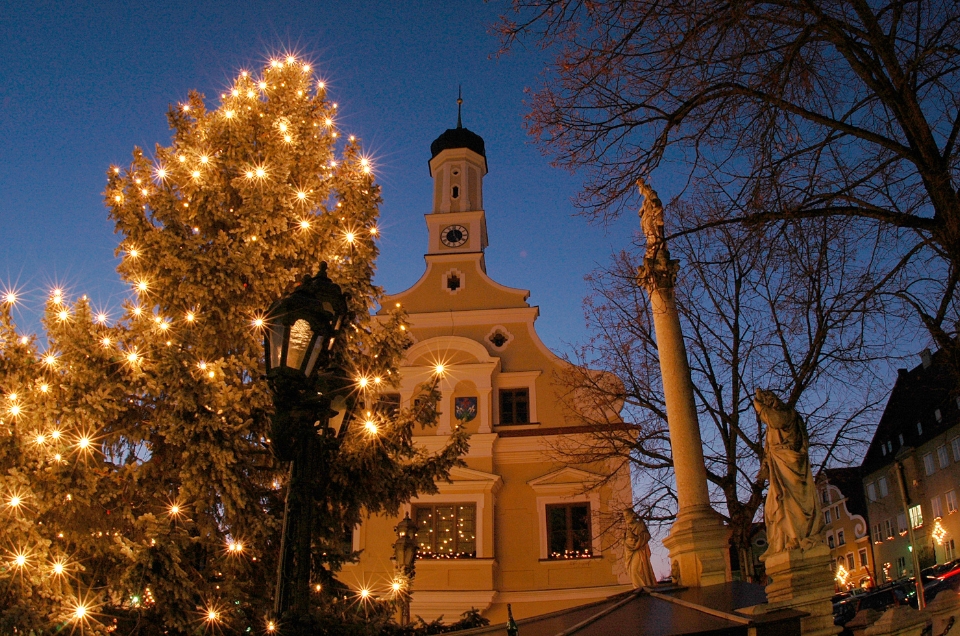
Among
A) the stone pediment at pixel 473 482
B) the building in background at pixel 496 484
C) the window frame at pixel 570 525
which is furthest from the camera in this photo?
the stone pediment at pixel 473 482

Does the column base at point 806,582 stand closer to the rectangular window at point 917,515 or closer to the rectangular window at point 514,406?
the rectangular window at point 514,406

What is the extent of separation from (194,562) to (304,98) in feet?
24.9

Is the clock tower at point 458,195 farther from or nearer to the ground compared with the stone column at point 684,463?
farther from the ground

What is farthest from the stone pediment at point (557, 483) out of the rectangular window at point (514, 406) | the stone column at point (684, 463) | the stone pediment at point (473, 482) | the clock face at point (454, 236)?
the stone column at point (684, 463)

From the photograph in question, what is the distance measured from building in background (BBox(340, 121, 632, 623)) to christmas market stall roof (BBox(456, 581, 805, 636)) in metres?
12.2

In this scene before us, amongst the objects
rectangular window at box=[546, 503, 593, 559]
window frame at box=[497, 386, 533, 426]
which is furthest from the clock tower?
rectangular window at box=[546, 503, 593, 559]

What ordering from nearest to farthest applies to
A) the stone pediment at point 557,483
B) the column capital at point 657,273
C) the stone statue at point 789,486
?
the stone statue at point 789,486
the column capital at point 657,273
the stone pediment at point 557,483

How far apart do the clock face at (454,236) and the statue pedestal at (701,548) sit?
1870 centimetres

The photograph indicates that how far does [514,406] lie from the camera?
24.9 meters

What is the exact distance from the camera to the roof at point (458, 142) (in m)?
31.0

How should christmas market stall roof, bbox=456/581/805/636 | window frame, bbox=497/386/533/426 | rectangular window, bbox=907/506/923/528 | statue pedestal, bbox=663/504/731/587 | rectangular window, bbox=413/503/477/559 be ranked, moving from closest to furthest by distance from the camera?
christmas market stall roof, bbox=456/581/805/636 < statue pedestal, bbox=663/504/731/587 < rectangular window, bbox=413/503/477/559 < window frame, bbox=497/386/533/426 < rectangular window, bbox=907/506/923/528

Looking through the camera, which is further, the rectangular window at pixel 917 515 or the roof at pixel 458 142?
the rectangular window at pixel 917 515

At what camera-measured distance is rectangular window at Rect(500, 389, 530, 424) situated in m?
24.7

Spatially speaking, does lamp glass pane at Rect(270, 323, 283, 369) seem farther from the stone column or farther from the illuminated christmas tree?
the stone column
